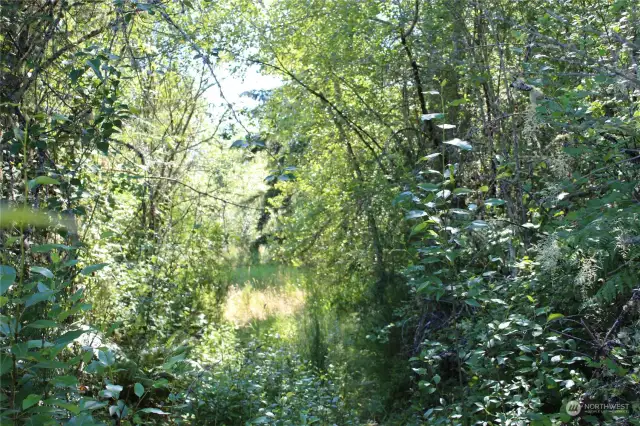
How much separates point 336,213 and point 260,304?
397cm

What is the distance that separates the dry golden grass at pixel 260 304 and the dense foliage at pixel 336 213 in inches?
3.4

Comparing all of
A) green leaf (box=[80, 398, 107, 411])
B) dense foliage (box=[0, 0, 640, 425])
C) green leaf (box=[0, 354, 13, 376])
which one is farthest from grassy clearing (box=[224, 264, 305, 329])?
green leaf (box=[0, 354, 13, 376])

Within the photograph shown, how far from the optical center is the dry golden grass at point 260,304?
9.89 metres

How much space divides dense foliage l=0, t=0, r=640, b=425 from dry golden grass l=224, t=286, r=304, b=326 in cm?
9

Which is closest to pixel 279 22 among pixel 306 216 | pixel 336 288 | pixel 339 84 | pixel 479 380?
pixel 339 84

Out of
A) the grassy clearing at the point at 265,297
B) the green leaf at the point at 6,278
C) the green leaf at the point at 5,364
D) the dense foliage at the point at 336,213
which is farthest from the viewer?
the grassy clearing at the point at 265,297

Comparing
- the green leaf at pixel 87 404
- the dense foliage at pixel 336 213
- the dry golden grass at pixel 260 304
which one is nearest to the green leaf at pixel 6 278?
the dense foliage at pixel 336 213

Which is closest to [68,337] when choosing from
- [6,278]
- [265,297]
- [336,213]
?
[6,278]

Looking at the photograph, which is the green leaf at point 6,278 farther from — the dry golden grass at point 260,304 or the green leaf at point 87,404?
the dry golden grass at point 260,304

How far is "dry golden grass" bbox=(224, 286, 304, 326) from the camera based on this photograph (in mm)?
9891

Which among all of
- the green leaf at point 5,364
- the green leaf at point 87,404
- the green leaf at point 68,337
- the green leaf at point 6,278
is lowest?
the green leaf at point 87,404

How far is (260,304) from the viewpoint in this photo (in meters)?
10.8

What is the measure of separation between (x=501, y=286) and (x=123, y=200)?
4033mm

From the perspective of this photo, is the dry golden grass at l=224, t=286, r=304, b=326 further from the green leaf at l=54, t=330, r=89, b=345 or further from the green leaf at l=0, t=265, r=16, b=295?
the green leaf at l=0, t=265, r=16, b=295
